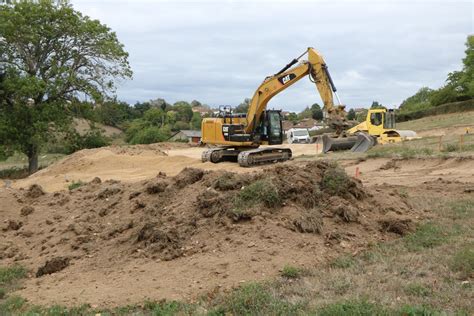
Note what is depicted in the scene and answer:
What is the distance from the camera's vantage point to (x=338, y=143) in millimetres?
23781

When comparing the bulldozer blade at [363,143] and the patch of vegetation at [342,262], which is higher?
the bulldozer blade at [363,143]

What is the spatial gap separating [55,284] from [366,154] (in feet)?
50.2

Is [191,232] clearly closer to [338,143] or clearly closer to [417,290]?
[417,290]

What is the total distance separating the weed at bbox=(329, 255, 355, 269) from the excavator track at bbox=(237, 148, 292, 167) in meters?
13.9

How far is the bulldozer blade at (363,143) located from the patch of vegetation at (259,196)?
51.3 feet

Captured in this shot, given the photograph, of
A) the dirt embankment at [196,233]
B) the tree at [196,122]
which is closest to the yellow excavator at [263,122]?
the dirt embankment at [196,233]

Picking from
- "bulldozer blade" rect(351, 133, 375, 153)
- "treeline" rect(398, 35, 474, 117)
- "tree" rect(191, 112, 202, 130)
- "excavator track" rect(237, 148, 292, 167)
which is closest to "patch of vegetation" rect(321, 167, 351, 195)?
"excavator track" rect(237, 148, 292, 167)

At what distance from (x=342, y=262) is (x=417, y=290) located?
1304 millimetres

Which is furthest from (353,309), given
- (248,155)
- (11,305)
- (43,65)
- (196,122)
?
(196,122)

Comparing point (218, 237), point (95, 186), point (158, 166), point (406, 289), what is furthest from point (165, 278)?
point (158, 166)

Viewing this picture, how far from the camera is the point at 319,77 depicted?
20734 millimetres

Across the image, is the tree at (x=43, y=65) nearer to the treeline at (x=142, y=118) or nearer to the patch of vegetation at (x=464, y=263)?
the treeline at (x=142, y=118)

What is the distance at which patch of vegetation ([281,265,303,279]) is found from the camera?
6.00 metres

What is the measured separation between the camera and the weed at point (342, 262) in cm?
636
